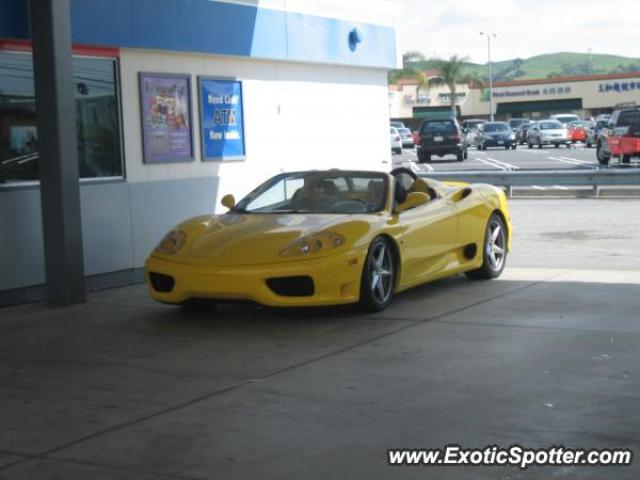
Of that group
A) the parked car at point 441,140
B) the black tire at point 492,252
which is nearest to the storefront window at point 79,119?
the black tire at point 492,252

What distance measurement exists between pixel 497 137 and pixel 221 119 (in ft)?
136

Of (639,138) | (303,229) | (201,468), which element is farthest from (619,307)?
(639,138)

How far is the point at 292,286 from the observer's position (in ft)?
27.8

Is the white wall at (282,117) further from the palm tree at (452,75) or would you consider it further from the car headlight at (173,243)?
the palm tree at (452,75)

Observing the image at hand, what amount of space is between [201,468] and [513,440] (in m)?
1.52

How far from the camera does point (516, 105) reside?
305 ft

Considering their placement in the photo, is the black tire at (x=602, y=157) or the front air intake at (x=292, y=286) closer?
the front air intake at (x=292, y=286)

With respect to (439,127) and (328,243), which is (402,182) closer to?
(328,243)

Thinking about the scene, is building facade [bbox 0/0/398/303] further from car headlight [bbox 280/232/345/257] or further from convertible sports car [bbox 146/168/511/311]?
car headlight [bbox 280/232/345/257]

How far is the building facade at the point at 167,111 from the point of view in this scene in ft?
34.1

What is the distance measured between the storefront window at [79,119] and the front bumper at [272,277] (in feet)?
8.73

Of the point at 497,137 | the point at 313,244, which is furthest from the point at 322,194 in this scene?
the point at 497,137

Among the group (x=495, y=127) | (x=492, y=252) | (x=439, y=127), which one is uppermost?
(x=495, y=127)

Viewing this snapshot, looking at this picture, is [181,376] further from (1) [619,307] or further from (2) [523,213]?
(2) [523,213]
